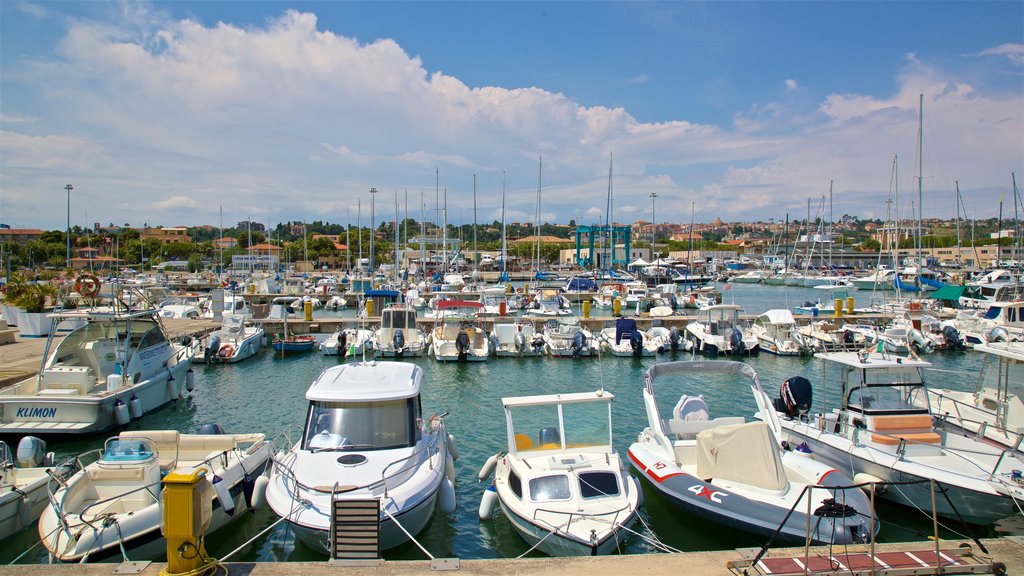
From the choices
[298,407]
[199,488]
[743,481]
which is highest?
[199,488]

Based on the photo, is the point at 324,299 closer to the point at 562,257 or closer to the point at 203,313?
the point at 203,313

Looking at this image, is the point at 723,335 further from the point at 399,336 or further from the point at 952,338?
the point at 399,336

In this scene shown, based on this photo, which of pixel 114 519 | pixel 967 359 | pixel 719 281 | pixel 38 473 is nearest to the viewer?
pixel 114 519

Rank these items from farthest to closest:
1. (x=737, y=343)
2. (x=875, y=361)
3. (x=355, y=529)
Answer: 1. (x=737, y=343)
2. (x=875, y=361)
3. (x=355, y=529)

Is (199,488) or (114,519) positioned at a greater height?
(199,488)

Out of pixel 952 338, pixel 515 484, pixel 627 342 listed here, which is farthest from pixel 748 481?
pixel 952 338

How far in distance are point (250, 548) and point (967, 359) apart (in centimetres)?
3460

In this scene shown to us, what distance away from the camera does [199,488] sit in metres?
6.86

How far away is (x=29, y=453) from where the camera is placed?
12055 millimetres

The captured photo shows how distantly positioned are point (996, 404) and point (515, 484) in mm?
11512

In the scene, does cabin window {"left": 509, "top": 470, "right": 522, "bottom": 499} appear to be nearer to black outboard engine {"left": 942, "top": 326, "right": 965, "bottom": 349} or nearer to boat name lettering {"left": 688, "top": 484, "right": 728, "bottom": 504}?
boat name lettering {"left": 688, "top": 484, "right": 728, "bottom": 504}

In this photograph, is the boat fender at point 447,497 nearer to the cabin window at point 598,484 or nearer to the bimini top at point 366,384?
the bimini top at point 366,384

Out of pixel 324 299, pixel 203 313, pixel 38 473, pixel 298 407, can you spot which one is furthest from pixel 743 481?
pixel 324 299

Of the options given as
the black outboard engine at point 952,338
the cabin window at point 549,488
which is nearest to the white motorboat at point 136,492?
the cabin window at point 549,488
